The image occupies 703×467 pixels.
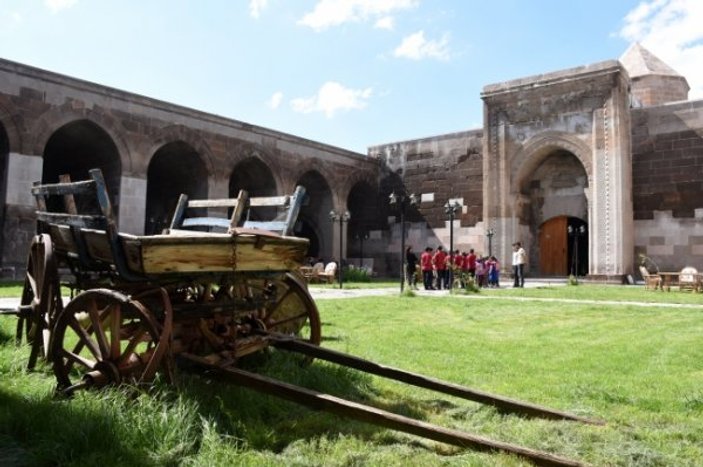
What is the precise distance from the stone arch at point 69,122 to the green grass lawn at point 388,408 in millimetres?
10774

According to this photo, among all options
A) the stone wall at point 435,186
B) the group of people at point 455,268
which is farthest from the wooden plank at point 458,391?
the stone wall at point 435,186

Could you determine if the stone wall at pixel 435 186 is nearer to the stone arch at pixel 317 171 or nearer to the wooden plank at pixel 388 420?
the stone arch at pixel 317 171

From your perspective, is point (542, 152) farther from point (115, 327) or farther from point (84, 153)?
point (115, 327)

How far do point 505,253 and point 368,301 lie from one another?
11.7m

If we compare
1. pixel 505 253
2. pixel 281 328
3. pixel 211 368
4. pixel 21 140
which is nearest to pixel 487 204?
pixel 505 253

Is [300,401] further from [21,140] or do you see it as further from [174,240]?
[21,140]

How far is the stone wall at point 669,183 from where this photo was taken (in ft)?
64.3

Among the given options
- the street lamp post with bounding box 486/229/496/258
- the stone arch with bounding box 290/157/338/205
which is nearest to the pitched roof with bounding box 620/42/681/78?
the street lamp post with bounding box 486/229/496/258

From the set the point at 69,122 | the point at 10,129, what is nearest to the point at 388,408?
the point at 10,129

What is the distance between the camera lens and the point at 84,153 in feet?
61.1

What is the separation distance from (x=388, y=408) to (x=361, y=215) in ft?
77.8

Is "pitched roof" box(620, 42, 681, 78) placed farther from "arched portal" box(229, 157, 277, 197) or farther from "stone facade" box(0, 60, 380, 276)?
"arched portal" box(229, 157, 277, 197)

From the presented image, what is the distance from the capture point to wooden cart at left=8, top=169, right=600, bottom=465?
3.36m

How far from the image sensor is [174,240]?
3535 mm
